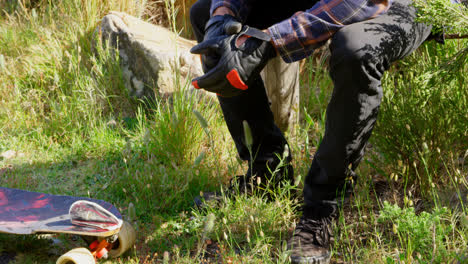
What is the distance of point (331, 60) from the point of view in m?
1.70

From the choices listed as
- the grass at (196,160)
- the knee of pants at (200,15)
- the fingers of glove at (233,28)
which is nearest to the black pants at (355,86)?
the grass at (196,160)

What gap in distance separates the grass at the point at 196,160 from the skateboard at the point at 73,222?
102 mm

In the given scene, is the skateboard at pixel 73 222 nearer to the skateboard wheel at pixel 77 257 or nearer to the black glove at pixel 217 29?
the skateboard wheel at pixel 77 257

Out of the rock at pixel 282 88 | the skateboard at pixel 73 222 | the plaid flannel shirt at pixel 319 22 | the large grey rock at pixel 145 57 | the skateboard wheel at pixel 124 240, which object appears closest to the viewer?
the plaid flannel shirt at pixel 319 22

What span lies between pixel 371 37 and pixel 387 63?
13 centimetres

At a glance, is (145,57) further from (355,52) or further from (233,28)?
(355,52)

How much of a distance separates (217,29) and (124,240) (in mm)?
987

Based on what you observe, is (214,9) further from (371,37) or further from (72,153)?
(72,153)

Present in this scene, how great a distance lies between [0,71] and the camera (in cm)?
365

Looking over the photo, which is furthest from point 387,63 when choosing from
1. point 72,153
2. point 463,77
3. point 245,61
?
point 72,153

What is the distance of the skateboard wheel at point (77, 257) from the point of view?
1.79 meters

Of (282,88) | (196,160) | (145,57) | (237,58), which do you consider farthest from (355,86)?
(145,57)

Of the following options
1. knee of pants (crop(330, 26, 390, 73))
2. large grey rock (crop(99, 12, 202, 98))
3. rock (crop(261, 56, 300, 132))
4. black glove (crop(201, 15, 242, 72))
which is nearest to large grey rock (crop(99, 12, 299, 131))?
large grey rock (crop(99, 12, 202, 98))

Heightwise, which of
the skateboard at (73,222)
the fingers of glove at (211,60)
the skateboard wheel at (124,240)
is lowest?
the skateboard wheel at (124,240)
